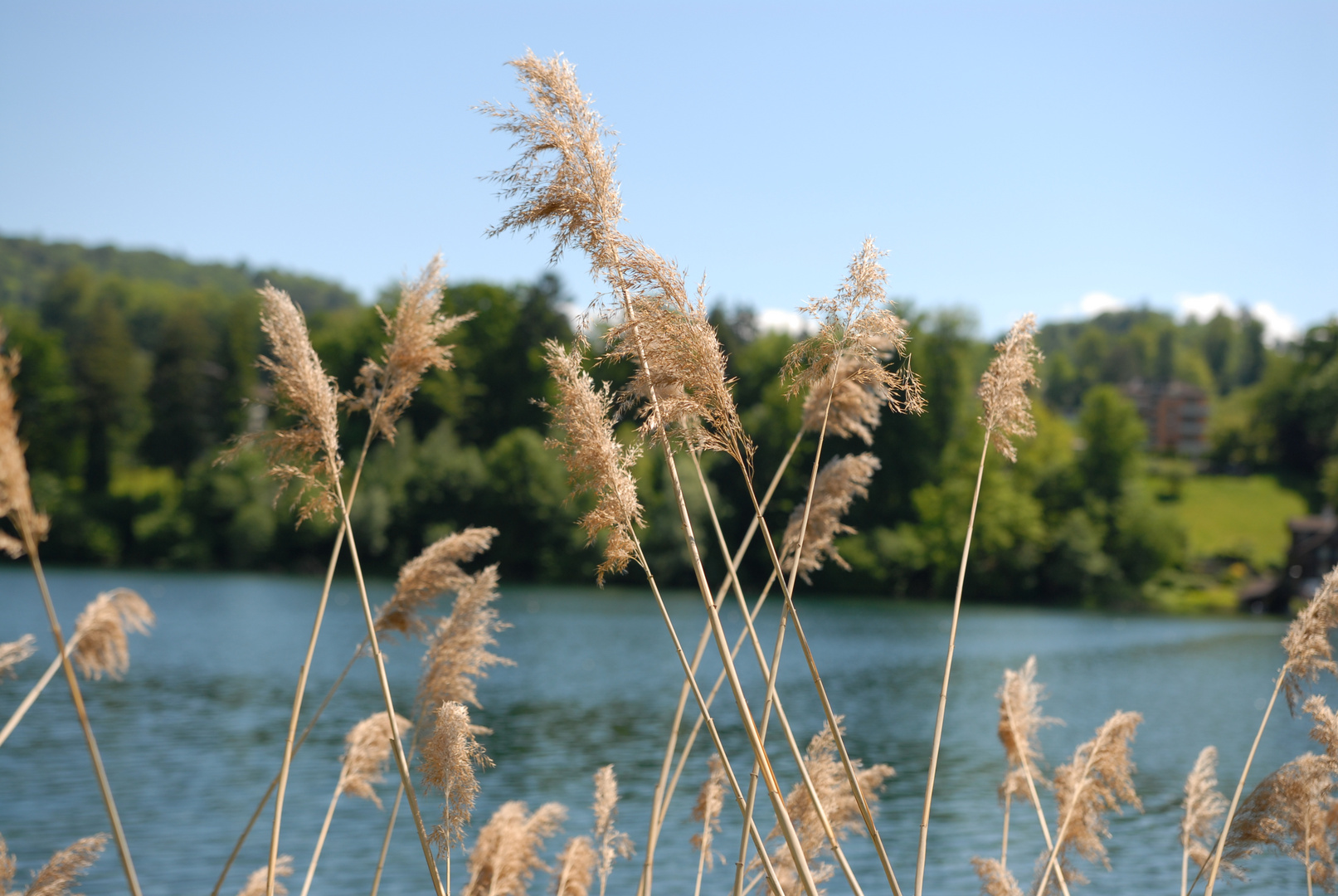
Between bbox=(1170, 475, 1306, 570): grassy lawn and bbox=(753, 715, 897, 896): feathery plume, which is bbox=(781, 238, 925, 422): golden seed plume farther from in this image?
bbox=(1170, 475, 1306, 570): grassy lawn

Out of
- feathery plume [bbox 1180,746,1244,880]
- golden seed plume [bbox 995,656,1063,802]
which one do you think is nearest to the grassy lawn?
feathery plume [bbox 1180,746,1244,880]

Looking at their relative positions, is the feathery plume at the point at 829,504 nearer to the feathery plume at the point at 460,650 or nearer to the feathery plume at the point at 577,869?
the feathery plume at the point at 460,650

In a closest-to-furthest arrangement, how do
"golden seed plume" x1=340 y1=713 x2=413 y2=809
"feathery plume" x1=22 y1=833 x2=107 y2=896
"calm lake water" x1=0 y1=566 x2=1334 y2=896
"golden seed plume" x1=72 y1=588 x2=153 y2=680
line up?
1. "golden seed plume" x1=72 y1=588 x2=153 y2=680
2. "feathery plume" x1=22 y1=833 x2=107 y2=896
3. "golden seed plume" x1=340 y1=713 x2=413 y2=809
4. "calm lake water" x1=0 y1=566 x2=1334 y2=896

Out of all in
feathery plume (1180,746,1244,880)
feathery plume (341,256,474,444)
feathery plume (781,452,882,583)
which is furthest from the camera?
feathery plume (1180,746,1244,880)

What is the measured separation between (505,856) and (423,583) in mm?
1687

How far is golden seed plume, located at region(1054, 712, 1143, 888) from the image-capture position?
16.6ft

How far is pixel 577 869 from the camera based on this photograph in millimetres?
5352

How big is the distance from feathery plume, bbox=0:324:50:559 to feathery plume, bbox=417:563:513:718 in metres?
1.98

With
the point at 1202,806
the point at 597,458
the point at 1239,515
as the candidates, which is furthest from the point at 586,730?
the point at 1239,515

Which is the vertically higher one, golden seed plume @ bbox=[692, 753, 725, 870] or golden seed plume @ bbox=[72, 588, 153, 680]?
golden seed plume @ bbox=[72, 588, 153, 680]

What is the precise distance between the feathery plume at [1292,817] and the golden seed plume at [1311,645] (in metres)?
0.45

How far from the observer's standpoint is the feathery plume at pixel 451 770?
355cm

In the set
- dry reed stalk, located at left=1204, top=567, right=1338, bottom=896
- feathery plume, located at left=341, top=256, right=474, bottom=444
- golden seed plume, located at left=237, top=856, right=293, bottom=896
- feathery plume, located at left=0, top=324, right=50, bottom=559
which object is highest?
feathery plume, located at left=341, top=256, right=474, bottom=444

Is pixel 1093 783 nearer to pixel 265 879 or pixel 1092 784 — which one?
pixel 1092 784
